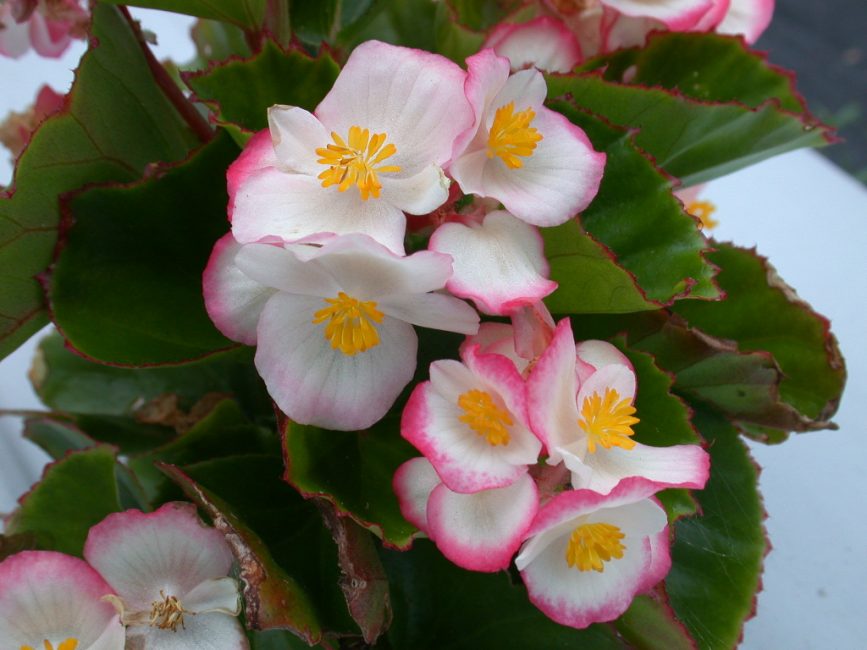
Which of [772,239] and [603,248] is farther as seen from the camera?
[772,239]

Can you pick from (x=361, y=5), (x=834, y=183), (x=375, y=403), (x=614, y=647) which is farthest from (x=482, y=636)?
(x=834, y=183)

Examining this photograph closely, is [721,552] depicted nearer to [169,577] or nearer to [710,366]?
[710,366]

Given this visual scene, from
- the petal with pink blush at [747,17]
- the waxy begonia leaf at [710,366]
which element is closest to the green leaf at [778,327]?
the waxy begonia leaf at [710,366]

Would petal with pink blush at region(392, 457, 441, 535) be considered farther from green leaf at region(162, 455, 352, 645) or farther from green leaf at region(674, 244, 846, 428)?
green leaf at region(674, 244, 846, 428)

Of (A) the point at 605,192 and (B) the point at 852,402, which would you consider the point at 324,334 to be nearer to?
(A) the point at 605,192

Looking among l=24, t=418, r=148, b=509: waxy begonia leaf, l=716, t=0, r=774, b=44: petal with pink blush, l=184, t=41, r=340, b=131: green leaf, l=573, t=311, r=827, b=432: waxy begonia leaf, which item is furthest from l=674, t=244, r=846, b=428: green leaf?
l=24, t=418, r=148, b=509: waxy begonia leaf

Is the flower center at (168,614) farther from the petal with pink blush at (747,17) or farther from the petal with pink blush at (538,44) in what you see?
the petal with pink blush at (747,17)
